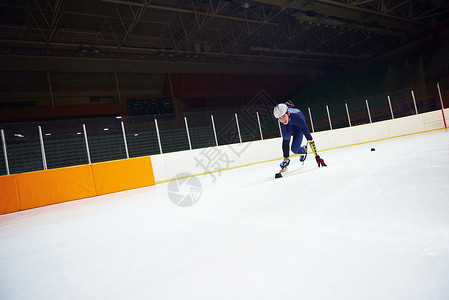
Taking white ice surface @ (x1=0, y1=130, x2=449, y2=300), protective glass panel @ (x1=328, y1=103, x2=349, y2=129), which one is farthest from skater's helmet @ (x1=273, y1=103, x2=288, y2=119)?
protective glass panel @ (x1=328, y1=103, x2=349, y2=129)

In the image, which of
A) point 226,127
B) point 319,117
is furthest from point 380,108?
point 226,127

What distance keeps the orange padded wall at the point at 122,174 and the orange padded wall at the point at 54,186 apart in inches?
8.6

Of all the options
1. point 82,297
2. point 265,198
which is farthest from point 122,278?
point 265,198

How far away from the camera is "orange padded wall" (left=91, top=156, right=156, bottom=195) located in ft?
23.2

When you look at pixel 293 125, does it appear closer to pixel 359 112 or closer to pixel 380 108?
pixel 359 112

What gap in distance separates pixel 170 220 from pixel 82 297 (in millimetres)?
1190

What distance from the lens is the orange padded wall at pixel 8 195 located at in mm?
5895

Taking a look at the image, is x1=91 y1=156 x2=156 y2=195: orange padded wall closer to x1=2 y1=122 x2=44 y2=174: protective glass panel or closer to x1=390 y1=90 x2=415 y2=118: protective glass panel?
x1=2 y1=122 x2=44 y2=174: protective glass panel

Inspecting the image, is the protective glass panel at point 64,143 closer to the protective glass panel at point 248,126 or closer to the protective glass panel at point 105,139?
the protective glass panel at point 105,139

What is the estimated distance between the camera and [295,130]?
16.4 feet

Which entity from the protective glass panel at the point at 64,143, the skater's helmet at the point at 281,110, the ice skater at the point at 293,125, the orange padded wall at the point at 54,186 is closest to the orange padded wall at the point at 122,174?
the orange padded wall at the point at 54,186

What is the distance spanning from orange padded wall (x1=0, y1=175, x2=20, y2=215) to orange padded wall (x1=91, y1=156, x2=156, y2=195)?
170 cm

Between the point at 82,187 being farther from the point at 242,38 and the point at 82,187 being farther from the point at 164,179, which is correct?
the point at 242,38

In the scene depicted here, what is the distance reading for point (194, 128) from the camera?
9.69 meters
